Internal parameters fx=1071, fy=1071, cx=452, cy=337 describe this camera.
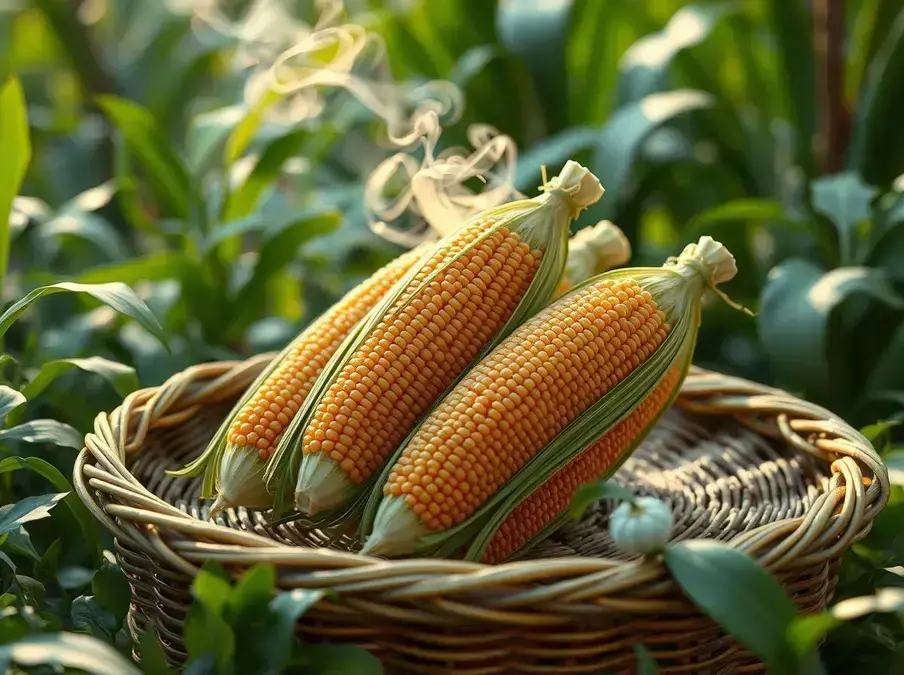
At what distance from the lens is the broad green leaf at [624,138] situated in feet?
6.05

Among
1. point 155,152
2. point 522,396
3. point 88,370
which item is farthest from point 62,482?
point 155,152

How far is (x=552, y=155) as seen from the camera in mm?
1854

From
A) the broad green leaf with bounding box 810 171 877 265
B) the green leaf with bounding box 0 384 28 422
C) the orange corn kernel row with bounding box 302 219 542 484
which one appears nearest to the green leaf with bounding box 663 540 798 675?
the orange corn kernel row with bounding box 302 219 542 484

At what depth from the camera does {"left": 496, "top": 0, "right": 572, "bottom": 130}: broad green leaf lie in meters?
2.11

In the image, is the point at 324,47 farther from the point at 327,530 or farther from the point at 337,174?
the point at 327,530

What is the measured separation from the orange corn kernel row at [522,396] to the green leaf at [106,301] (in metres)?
0.34

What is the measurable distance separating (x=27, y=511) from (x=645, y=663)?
1.97 feet

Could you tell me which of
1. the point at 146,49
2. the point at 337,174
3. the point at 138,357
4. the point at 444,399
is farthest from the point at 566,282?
the point at 146,49

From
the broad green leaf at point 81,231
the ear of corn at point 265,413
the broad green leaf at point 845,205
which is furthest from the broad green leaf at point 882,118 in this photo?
the broad green leaf at point 81,231

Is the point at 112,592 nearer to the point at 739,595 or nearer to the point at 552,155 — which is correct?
the point at 739,595

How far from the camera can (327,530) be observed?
1.08 m

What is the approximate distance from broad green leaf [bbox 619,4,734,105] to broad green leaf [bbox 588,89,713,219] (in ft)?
0.35

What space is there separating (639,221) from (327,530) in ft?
3.83

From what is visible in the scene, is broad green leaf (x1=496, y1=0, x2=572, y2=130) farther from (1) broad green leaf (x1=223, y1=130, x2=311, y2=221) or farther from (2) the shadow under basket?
(2) the shadow under basket
